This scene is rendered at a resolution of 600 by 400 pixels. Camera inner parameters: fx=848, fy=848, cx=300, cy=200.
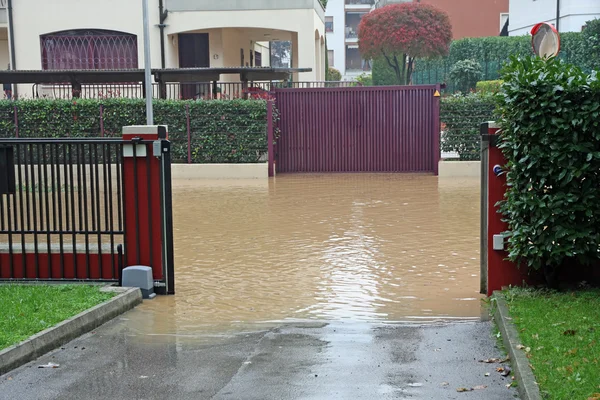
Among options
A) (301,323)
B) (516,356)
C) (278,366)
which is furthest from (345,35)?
(516,356)

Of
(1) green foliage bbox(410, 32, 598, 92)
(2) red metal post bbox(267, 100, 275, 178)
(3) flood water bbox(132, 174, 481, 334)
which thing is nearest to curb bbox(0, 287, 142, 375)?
(3) flood water bbox(132, 174, 481, 334)

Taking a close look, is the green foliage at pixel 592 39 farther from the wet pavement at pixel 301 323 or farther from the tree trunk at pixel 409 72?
the wet pavement at pixel 301 323

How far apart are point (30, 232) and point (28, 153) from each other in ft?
2.75

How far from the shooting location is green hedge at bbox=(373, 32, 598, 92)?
3975 centimetres

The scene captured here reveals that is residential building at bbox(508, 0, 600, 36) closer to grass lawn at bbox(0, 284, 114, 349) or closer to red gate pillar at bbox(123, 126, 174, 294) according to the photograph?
red gate pillar at bbox(123, 126, 174, 294)

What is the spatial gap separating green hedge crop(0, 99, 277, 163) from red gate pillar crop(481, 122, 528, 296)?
47.4 ft

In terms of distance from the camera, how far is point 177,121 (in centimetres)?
2259

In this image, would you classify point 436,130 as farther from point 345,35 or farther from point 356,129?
point 345,35

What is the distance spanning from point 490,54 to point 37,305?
40.3 meters

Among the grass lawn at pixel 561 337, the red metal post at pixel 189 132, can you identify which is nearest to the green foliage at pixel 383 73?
the red metal post at pixel 189 132

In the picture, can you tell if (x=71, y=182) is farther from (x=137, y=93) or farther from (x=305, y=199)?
(x=137, y=93)

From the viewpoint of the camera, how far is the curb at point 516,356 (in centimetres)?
518

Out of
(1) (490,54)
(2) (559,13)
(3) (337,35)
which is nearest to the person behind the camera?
(2) (559,13)

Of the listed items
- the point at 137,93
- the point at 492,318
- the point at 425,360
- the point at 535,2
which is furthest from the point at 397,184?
the point at 535,2
